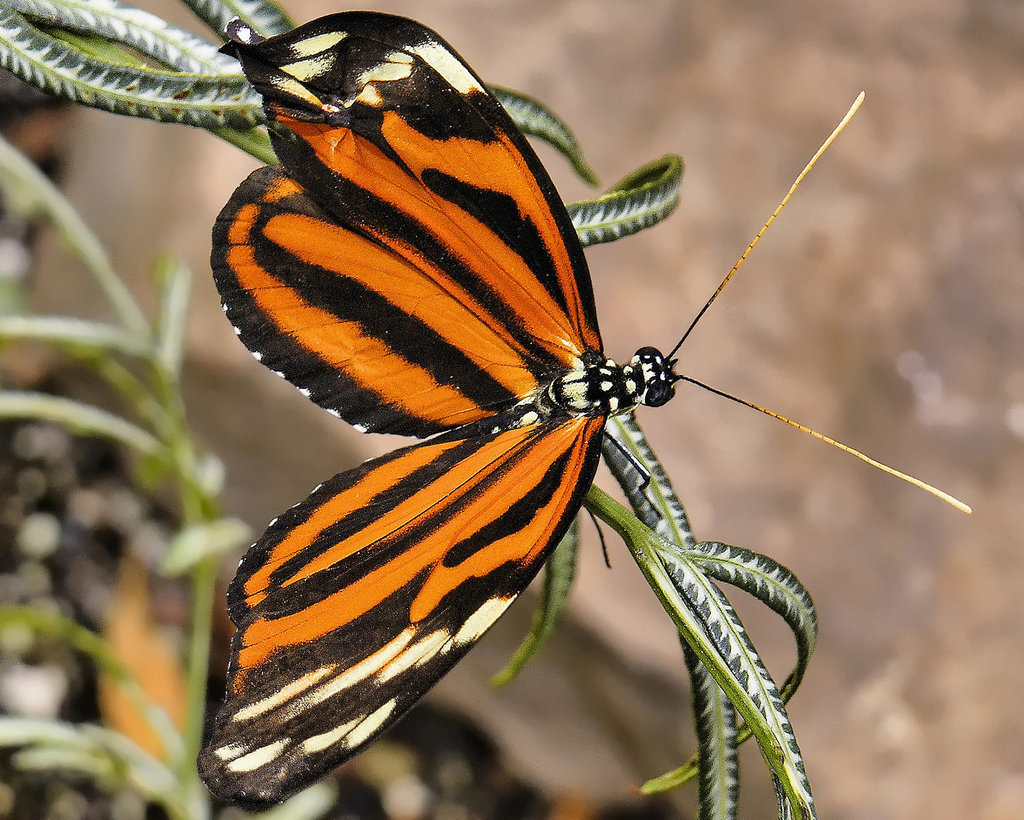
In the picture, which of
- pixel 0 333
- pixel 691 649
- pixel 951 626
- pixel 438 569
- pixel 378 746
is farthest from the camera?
pixel 378 746

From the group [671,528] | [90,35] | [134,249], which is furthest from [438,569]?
[134,249]

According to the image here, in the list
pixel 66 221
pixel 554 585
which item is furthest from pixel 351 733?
pixel 66 221

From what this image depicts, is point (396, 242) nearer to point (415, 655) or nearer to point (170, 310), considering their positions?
point (415, 655)

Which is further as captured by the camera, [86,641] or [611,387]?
[86,641]

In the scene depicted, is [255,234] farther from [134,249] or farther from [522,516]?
[134,249]

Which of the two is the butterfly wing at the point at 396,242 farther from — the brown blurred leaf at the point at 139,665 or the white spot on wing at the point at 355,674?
the brown blurred leaf at the point at 139,665
